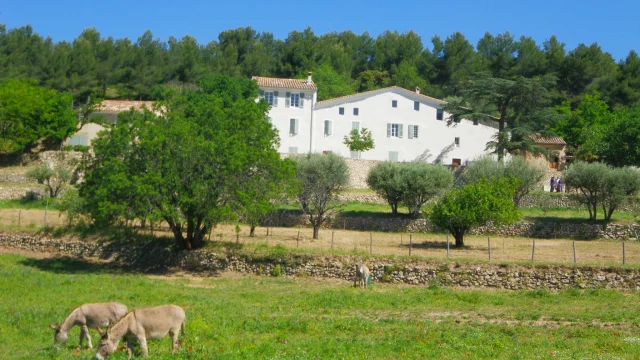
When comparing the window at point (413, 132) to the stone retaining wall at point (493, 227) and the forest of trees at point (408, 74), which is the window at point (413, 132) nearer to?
the forest of trees at point (408, 74)

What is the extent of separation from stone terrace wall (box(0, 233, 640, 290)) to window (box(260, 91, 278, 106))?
3604cm

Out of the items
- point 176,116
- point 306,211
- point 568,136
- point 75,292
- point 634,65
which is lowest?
point 75,292

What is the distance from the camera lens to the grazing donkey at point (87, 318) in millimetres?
17891

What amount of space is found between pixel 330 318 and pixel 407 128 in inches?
2130

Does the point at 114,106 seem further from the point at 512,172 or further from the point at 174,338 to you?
the point at 174,338

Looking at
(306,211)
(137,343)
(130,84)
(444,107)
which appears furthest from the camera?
(130,84)

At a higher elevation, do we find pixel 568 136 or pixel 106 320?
pixel 568 136

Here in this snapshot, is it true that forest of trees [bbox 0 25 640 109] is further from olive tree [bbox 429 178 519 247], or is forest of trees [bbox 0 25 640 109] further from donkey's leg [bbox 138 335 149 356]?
donkey's leg [bbox 138 335 149 356]

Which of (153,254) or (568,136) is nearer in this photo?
(153,254)

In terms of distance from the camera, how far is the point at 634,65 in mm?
95062

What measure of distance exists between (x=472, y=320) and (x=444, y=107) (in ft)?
166

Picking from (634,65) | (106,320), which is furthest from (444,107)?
(106,320)

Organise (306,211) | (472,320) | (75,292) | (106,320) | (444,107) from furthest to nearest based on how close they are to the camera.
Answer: (444,107) → (306,211) → (75,292) → (472,320) → (106,320)

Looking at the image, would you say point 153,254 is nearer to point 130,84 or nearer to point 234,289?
point 234,289
